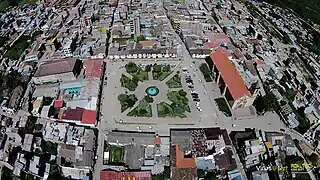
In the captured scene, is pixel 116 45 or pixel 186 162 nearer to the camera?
pixel 186 162

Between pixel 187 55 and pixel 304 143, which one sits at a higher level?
pixel 187 55

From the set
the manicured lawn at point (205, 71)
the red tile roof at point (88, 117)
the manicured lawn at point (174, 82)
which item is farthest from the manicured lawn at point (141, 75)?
the red tile roof at point (88, 117)

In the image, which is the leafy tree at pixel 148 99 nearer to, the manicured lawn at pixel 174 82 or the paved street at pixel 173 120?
the paved street at pixel 173 120

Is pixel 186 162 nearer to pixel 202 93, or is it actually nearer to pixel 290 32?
pixel 202 93

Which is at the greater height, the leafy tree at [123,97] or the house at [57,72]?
the house at [57,72]

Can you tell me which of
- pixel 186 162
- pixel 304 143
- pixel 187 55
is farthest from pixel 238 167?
pixel 187 55

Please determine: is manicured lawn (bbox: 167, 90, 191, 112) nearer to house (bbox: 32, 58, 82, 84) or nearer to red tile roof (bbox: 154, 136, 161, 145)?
red tile roof (bbox: 154, 136, 161, 145)

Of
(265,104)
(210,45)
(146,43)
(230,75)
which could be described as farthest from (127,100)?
(265,104)
